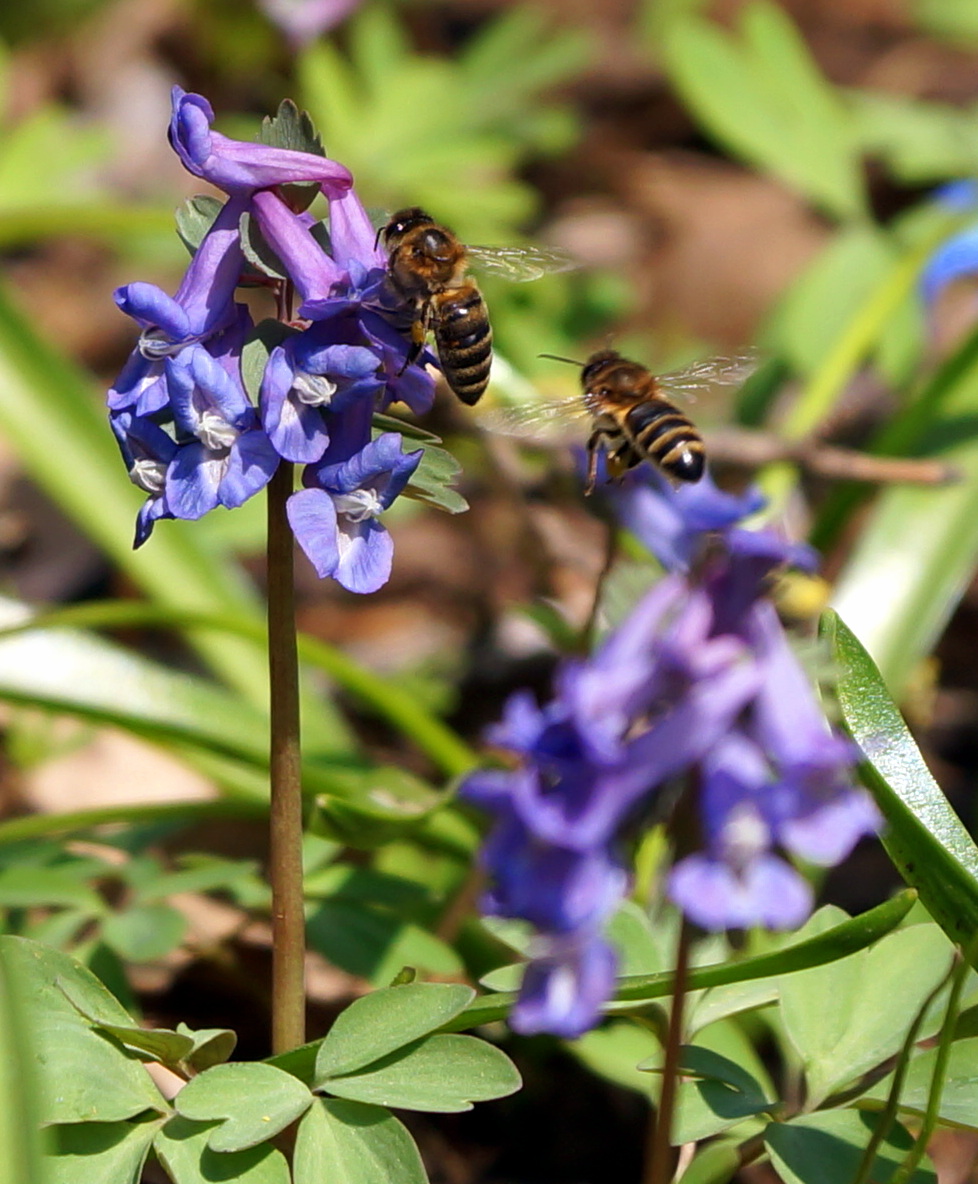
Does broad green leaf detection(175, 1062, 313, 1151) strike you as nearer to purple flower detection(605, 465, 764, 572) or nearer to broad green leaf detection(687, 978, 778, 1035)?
broad green leaf detection(687, 978, 778, 1035)

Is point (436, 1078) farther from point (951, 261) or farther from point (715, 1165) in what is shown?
point (951, 261)

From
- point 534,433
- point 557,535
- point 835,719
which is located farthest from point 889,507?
point 835,719

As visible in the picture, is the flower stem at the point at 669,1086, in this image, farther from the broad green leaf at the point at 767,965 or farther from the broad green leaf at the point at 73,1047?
the broad green leaf at the point at 73,1047

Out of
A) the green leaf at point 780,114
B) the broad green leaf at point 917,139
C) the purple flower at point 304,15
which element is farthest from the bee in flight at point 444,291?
the purple flower at point 304,15

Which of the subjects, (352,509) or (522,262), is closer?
(352,509)

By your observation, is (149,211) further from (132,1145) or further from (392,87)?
(132,1145)

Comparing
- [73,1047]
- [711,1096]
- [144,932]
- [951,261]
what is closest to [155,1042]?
[73,1047]
